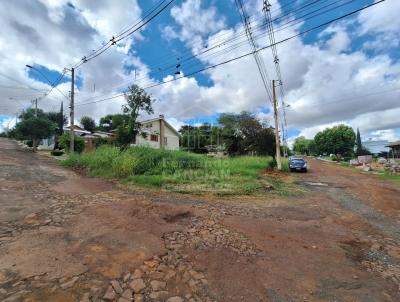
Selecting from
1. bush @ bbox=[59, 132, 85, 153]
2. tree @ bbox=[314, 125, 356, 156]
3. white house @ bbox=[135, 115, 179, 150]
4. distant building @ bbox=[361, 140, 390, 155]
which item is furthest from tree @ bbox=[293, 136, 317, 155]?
bush @ bbox=[59, 132, 85, 153]

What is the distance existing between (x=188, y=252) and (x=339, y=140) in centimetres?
6403

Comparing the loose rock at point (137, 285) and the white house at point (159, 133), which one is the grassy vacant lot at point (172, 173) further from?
the white house at point (159, 133)

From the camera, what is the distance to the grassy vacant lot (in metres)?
9.89

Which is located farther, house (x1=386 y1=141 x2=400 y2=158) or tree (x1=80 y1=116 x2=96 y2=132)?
tree (x1=80 y1=116 x2=96 y2=132)

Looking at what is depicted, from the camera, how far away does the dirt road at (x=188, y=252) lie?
114 inches

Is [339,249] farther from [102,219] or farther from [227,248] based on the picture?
[102,219]

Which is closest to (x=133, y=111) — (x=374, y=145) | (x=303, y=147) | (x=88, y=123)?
(x=88, y=123)

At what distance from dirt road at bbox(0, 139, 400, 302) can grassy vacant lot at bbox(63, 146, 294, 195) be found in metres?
2.88

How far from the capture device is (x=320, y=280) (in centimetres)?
329

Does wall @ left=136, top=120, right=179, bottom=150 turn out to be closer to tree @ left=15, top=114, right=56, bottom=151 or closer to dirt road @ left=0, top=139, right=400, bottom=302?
tree @ left=15, top=114, right=56, bottom=151

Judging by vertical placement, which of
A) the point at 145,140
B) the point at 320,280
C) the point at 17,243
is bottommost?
the point at 320,280

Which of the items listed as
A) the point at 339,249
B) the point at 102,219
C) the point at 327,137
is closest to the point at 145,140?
the point at 102,219

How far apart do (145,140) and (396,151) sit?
39917 mm

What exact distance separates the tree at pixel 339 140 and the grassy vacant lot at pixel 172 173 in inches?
2087
